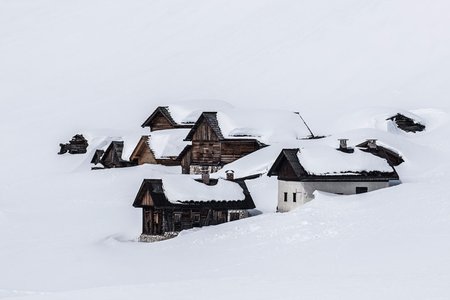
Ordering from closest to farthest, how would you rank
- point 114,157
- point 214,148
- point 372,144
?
point 372,144 → point 214,148 → point 114,157

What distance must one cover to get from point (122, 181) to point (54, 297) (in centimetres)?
2725

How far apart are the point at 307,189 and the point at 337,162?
6.44 ft

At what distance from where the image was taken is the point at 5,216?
43.9 metres

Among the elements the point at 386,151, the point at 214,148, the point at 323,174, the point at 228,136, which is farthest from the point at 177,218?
the point at 214,148

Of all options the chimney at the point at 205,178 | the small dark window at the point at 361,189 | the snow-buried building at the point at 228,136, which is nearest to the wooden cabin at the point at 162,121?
the snow-buried building at the point at 228,136

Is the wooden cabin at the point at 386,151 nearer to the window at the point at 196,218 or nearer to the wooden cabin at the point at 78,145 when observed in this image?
the window at the point at 196,218

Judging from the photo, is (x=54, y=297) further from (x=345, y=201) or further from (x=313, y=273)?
(x=345, y=201)

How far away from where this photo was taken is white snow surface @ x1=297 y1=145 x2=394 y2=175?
39656 mm

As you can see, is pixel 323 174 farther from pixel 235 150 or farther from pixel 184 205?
pixel 235 150

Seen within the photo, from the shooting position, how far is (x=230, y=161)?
54281mm

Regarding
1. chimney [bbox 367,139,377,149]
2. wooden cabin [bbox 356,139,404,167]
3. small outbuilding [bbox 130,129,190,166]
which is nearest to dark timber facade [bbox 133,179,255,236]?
chimney [bbox 367,139,377,149]

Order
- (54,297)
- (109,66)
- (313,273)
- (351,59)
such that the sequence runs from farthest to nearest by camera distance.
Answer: (109,66)
(351,59)
(313,273)
(54,297)

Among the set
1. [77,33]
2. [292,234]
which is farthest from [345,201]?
[77,33]

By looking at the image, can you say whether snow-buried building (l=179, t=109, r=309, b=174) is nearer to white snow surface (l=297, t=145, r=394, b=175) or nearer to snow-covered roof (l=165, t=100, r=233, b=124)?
snow-covered roof (l=165, t=100, r=233, b=124)
